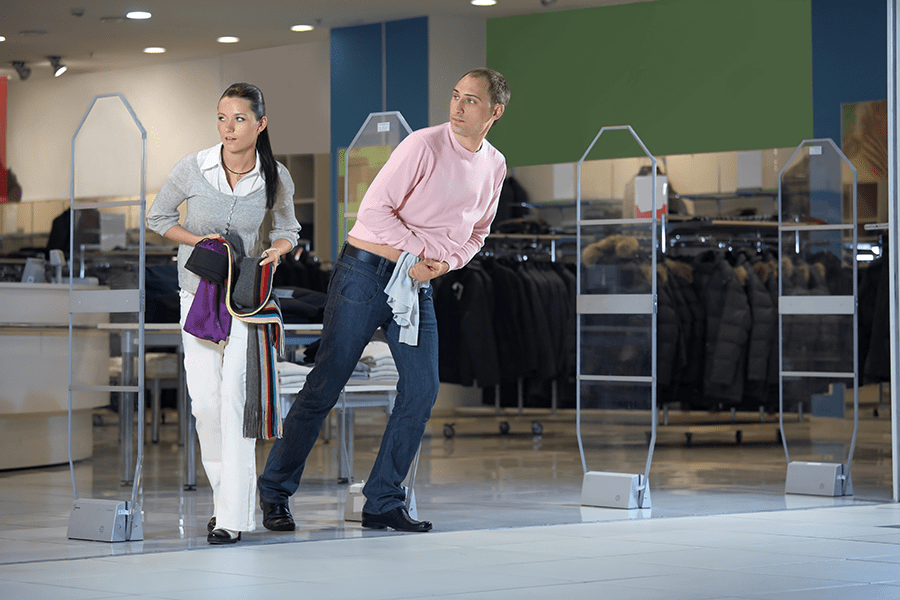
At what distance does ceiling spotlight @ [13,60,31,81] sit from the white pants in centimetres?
844

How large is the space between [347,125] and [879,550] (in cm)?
696

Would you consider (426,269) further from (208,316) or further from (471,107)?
(208,316)

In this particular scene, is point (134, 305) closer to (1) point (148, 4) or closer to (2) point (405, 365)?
(2) point (405, 365)

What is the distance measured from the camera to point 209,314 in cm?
362

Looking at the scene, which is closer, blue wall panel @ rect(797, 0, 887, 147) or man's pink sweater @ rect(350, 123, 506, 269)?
man's pink sweater @ rect(350, 123, 506, 269)

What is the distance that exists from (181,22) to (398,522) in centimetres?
676

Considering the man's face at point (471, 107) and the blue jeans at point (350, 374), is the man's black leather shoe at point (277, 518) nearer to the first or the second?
the blue jeans at point (350, 374)

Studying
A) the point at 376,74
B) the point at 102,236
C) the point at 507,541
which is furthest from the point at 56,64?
the point at 507,541

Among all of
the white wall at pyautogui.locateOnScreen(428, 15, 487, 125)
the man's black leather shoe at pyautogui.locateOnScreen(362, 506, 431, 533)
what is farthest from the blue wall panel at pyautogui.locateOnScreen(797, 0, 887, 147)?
the man's black leather shoe at pyautogui.locateOnScreen(362, 506, 431, 533)

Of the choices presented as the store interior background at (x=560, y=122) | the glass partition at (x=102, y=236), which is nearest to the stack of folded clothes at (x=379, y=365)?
the store interior background at (x=560, y=122)

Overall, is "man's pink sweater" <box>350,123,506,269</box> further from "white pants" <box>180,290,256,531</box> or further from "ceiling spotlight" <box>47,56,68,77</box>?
"ceiling spotlight" <box>47,56,68,77</box>

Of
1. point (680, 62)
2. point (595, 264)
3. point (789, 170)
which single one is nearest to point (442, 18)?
point (680, 62)

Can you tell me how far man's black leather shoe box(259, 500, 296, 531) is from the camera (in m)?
3.91

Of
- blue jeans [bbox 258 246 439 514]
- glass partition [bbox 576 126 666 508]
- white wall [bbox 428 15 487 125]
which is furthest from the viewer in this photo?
white wall [bbox 428 15 487 125]
